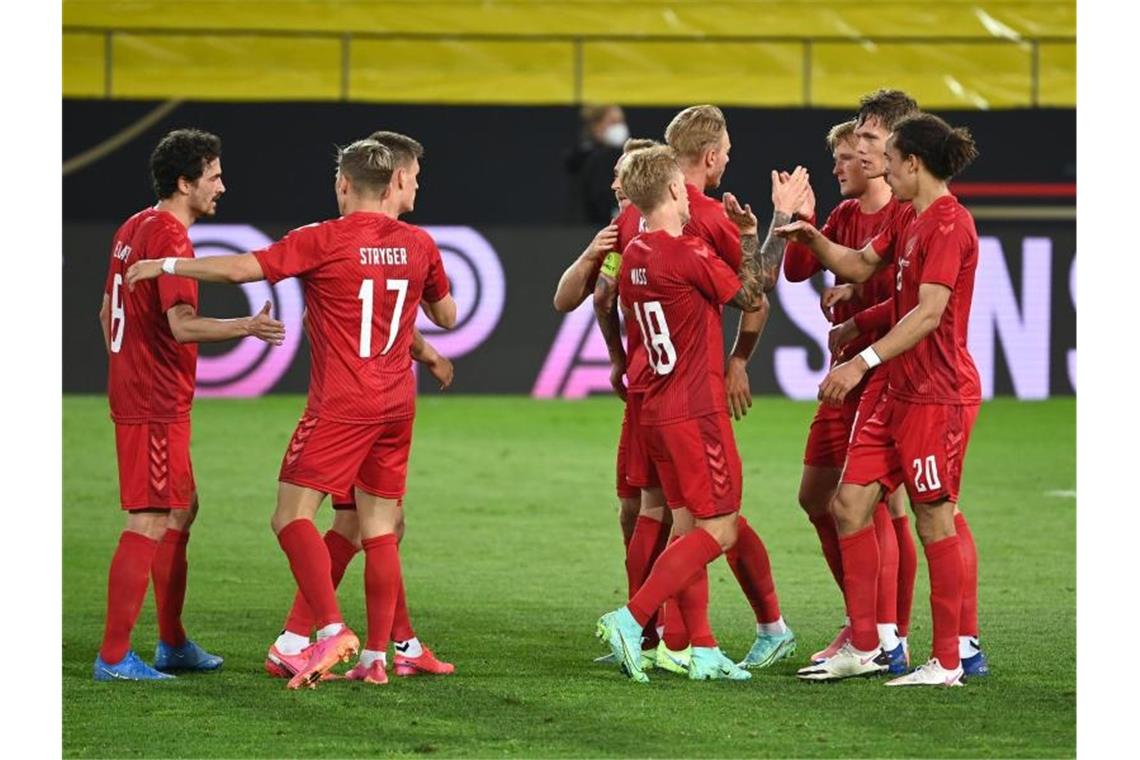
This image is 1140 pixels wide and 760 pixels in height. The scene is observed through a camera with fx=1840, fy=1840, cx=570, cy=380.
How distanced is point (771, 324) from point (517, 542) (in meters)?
6.23

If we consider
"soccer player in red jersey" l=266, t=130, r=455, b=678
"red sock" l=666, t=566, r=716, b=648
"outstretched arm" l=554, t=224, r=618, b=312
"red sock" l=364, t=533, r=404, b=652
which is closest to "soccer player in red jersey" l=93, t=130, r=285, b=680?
"soccer player in red jersey" l=266, t=130, r=455, b=678

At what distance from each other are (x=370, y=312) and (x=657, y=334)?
96 cm

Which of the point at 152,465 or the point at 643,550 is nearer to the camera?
the point at 152,465

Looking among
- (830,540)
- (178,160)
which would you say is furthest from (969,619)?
(178,160)

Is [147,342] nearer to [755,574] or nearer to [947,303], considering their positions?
[755,574]

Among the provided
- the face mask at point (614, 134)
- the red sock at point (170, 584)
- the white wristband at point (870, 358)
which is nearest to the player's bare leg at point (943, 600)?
the white wristband at point (870, 358)

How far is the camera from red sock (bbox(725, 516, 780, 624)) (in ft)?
21.3

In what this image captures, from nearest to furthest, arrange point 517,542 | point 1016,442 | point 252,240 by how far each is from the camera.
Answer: point 517,542, point 1016,442, point 252,240

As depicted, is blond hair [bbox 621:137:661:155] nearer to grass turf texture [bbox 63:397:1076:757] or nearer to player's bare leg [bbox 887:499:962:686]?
player's bare leg [bbox 887:499:962:686]

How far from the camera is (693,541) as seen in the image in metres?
6.08

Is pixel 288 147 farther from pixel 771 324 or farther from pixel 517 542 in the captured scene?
pixel 517 542

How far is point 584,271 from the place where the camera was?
6.54 meters

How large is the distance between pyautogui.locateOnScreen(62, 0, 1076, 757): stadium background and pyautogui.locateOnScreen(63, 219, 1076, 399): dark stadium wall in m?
0.02

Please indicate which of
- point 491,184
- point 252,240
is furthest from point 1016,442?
point 252,240
